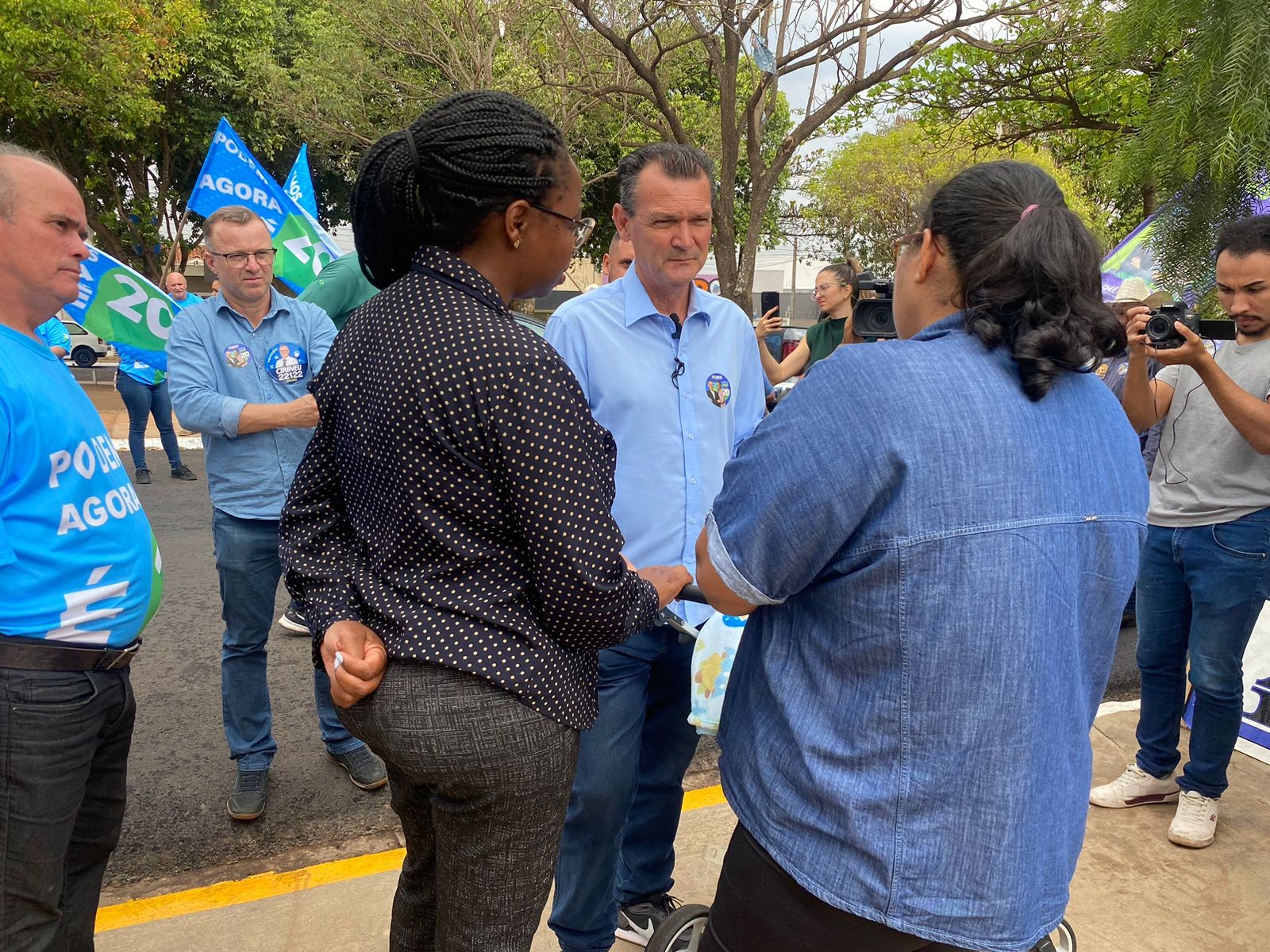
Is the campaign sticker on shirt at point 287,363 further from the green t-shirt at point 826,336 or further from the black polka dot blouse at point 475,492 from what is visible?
the green t-shirt at point 826,336

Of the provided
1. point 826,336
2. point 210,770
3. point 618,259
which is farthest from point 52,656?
point 826,336

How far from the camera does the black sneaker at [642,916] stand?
267cm

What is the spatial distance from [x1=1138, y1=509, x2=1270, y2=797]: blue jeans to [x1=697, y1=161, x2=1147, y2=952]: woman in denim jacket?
193 cm

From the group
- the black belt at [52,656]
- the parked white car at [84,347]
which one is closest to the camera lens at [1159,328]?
the black belt at [52,656]

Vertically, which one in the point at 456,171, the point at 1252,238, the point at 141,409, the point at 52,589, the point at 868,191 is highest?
the point at 868,191

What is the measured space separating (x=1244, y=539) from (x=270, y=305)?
3.38 meters

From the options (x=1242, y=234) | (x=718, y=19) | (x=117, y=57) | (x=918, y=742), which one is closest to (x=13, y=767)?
(x=918, y=742)

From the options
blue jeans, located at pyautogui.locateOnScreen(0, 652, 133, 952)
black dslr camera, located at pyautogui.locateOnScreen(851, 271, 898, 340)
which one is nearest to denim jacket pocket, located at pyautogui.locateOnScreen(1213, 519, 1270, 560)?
black dslr camera, located at pyautogui.locateOnScreen(851, 271, 898, 340)

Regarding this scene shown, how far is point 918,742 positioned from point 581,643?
0.56m

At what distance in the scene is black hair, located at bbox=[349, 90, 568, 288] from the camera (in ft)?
5.03

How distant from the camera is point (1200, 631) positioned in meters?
3.22

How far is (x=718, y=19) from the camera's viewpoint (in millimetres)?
8914

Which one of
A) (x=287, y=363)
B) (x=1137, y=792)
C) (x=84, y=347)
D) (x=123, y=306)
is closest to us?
(x=287, y=363)

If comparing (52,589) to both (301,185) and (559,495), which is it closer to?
(559,495)
